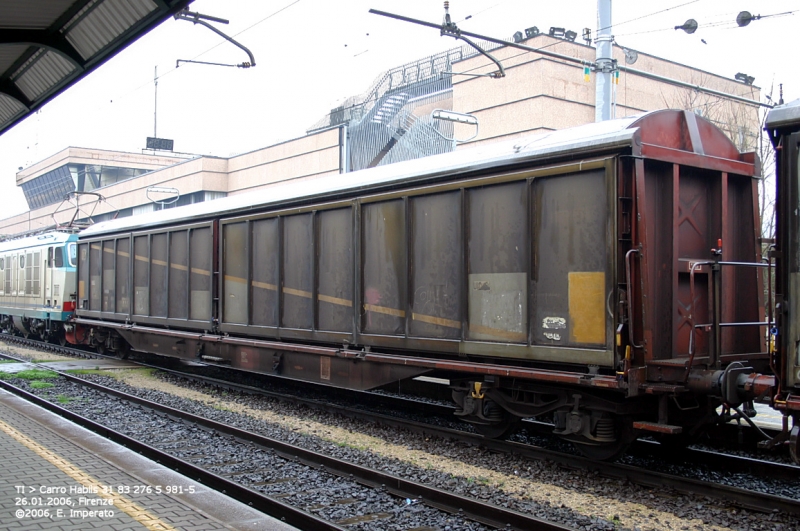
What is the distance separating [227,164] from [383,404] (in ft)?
100.0

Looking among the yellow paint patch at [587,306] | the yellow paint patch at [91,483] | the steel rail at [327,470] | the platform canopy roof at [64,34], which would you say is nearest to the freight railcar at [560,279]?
the yellow paint patch at [587,306]

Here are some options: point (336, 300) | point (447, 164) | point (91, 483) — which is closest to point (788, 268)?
point (447, 164)

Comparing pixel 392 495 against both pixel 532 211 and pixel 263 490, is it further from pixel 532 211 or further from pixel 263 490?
pixel 532 211

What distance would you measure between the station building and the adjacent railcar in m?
2.11

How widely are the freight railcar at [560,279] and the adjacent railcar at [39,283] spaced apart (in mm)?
12513

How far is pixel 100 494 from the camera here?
5715 millimetres

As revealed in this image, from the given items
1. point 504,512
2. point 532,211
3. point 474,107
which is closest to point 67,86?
point 532,211

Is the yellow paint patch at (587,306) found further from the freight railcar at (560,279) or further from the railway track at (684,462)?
the railway track at (684,462)

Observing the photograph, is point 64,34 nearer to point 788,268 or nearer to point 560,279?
point 560,279

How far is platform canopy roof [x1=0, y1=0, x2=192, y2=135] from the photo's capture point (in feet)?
16.0

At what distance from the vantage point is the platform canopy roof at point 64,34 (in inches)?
192

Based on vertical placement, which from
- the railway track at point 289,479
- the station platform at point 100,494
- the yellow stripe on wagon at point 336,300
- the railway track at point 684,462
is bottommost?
the railway track at point 289,479

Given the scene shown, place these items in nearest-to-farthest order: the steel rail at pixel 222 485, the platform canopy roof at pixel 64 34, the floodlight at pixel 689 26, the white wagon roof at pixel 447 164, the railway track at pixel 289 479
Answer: the platform canopy roof at pixel 64 34, the steel rail at pixel 222 485, the railway track at pixel 289 479, the white wagon roof at pixel 447 164, the floodlight at pixel 689 26

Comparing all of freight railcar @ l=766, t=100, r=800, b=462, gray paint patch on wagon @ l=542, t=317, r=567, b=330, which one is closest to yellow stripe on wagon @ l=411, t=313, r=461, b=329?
gray paint patch on wagon @ l=542, t=317, r=567, b=330
